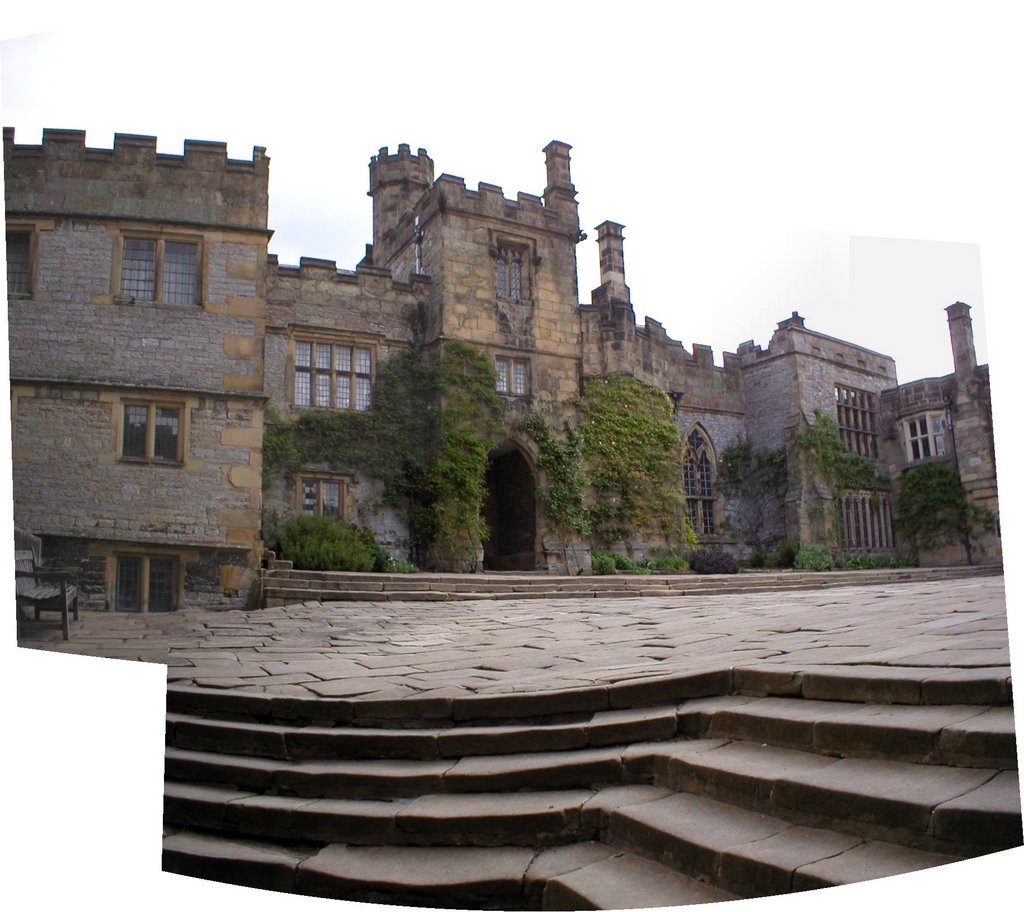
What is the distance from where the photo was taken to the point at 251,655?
595 centimetres

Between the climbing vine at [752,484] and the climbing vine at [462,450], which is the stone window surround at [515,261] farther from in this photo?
the climbing vine at [752,484]

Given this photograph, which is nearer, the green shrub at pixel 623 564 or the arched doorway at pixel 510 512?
the green shrub at pixel 623 564

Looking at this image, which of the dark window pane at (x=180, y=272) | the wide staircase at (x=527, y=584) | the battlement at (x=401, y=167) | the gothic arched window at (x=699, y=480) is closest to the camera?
the dark window pane at (x=180, y=272)

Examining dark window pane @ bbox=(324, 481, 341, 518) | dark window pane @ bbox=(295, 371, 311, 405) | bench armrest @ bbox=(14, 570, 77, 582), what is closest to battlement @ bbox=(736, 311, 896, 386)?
bench armrest @ bbox=(14, 570, 77, 582)

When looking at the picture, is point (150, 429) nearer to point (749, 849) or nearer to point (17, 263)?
point (17, 263)

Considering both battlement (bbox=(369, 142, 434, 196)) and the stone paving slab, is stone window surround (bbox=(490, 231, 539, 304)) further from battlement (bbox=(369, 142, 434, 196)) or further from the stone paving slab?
the stone paving slab

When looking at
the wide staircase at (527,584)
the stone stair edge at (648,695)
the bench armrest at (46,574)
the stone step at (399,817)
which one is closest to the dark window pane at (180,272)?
the wide staircase at (527,584)

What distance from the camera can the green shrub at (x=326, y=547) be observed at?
1223 centimetres

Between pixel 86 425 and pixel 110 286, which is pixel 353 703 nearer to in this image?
pixel 86 425

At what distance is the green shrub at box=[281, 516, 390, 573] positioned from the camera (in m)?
12.2

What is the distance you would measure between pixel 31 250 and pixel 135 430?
5.58 feet

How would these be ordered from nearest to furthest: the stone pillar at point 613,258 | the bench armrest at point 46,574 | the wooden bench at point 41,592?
the wooden bench at point 41,592, the bench armrest at point 46,574, the stone pillar at point 613,258

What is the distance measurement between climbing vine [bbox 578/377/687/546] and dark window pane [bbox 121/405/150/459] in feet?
35.2

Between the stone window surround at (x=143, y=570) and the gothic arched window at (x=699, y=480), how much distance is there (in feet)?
51.0
